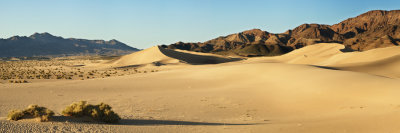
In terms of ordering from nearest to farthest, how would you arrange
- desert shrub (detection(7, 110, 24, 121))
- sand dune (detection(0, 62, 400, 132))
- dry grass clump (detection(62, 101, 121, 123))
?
desert shrub (detection(7, 110, 24, 121)) → dry grass clump (detection(62, 101, 121, 123)) → sand dune (detection(0, 62, 400, 132))

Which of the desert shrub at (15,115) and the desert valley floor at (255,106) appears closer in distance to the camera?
the desert shrub at (15,115)

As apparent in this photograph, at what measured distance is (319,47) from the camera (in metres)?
79.8

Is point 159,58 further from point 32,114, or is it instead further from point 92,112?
point 32,114

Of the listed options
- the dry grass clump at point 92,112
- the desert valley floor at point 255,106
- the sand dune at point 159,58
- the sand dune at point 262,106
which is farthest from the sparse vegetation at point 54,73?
the dry grass clump at point 92,112

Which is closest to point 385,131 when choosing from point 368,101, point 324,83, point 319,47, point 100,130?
point 368,101

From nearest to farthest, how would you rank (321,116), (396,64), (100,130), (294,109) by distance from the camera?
(100,130)
(321,116)
(294,109)
(396,64)

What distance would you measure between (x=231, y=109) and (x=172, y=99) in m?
3.44

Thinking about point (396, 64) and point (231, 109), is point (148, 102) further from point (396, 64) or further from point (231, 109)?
point (396, 64)

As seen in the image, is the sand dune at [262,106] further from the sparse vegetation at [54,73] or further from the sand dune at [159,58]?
the sand dune at [159,58]

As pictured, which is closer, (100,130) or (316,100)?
(100,130)

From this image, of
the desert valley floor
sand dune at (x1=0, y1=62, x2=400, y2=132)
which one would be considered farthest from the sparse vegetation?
sand dune at (x1=0, y1=62, x2=400, y2=132)

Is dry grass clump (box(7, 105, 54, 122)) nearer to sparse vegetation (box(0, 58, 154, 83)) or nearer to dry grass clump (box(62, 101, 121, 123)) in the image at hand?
dry grass clump (box(62, 101, 121, 123))

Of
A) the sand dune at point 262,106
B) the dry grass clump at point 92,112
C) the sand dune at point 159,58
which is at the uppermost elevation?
the sand dune at point 159,58

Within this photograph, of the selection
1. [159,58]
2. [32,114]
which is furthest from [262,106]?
[159,58]
